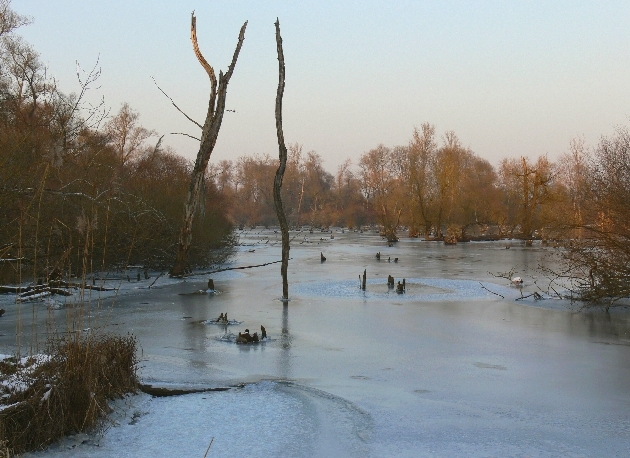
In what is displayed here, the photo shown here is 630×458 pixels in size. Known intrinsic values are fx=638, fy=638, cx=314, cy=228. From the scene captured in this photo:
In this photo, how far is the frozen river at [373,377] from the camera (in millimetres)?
5766

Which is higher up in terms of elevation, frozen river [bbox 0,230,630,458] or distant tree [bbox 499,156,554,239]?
distant tree [bbox 499,156,554,239]

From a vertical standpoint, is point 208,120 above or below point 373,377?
above

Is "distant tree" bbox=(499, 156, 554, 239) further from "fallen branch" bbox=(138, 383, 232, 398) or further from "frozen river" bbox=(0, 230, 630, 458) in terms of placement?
"fallen branch" bbox=(138, 383, 232, 398)

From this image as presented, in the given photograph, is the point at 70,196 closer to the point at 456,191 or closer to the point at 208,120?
the point at 208,120

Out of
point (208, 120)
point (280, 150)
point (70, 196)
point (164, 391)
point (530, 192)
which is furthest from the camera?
point (530, 192)

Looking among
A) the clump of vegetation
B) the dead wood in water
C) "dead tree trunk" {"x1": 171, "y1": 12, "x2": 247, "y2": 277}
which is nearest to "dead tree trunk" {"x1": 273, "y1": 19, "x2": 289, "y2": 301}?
A: the dead wood in water

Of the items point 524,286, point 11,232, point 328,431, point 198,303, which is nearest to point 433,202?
point 524,286

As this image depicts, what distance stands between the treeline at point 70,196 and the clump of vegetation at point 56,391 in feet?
2.63

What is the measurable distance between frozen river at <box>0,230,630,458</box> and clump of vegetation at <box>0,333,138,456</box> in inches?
6.8

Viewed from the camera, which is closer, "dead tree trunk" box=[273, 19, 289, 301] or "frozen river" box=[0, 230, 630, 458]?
"frozen river" box=[0, 230, 630, 458]

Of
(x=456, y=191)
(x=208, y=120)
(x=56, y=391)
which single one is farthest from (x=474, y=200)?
(x=56, y=391)

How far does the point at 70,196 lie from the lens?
12.6 m

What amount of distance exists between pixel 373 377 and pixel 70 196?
24.5 feet

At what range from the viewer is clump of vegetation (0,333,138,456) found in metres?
5.04
